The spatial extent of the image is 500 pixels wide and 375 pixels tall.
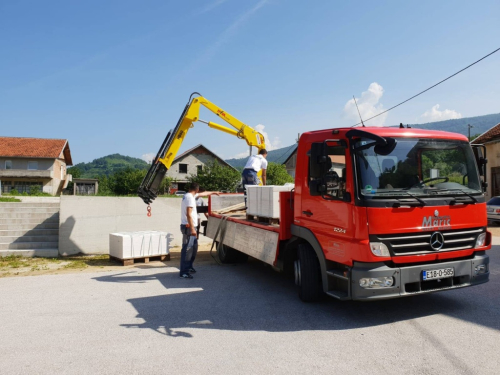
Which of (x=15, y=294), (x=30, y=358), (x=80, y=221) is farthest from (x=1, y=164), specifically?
(x=30, y=358)

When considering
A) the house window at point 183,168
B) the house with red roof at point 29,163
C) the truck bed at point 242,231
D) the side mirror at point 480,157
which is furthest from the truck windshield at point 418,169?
the house window at point 183,168

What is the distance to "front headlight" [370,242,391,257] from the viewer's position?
4.63m

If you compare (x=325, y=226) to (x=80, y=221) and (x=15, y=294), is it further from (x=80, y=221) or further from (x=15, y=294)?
(x=80, y=221)

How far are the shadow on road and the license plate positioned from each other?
65cm

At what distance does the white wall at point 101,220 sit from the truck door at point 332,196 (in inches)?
316

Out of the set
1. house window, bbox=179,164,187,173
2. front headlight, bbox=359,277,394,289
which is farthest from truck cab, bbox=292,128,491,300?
house window, bbox=179,164,187,173

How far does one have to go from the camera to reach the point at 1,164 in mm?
49250

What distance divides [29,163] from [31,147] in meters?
2.08

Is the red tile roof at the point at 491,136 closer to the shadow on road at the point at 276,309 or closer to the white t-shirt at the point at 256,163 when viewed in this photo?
the white t-shirt at the point at 256,163

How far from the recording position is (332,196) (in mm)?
5156

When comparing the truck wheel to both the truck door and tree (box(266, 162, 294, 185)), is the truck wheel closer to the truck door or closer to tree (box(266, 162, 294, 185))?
the truck door

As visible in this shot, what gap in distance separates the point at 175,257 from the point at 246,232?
4199 millimetres

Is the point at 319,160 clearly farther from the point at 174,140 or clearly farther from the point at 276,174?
the point at 276,174

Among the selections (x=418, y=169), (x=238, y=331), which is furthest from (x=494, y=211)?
(x=238, y=331)
